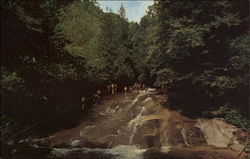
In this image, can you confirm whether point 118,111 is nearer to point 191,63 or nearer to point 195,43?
point 191,63

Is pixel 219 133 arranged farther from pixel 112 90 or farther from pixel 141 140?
pixel 112 90

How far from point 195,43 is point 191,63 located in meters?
3.58

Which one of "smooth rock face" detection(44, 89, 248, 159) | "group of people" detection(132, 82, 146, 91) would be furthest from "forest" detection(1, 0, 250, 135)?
"group of people" detection(132, 82, 146, 91)

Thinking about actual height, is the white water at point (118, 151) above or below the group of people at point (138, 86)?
below

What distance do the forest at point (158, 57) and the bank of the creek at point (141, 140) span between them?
6.34 ft

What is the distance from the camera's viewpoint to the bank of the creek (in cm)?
1662

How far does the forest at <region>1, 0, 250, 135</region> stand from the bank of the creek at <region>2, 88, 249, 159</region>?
6.34 ft

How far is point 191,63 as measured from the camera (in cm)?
2327

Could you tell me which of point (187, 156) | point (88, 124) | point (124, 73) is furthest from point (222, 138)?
point (124, 73)

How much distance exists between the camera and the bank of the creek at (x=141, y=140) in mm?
16625

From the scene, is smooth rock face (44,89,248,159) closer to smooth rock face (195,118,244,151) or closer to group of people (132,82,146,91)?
smooth rock face (195,118,244,151)

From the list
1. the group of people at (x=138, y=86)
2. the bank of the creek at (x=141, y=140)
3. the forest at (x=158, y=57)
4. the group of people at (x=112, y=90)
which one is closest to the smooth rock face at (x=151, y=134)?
the bank of the creek at (x=141, y=140)

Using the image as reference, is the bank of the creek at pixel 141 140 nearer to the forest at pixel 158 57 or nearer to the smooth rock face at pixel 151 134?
the smooth rock face at pixel 151 134

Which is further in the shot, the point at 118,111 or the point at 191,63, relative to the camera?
the point at 118,111
